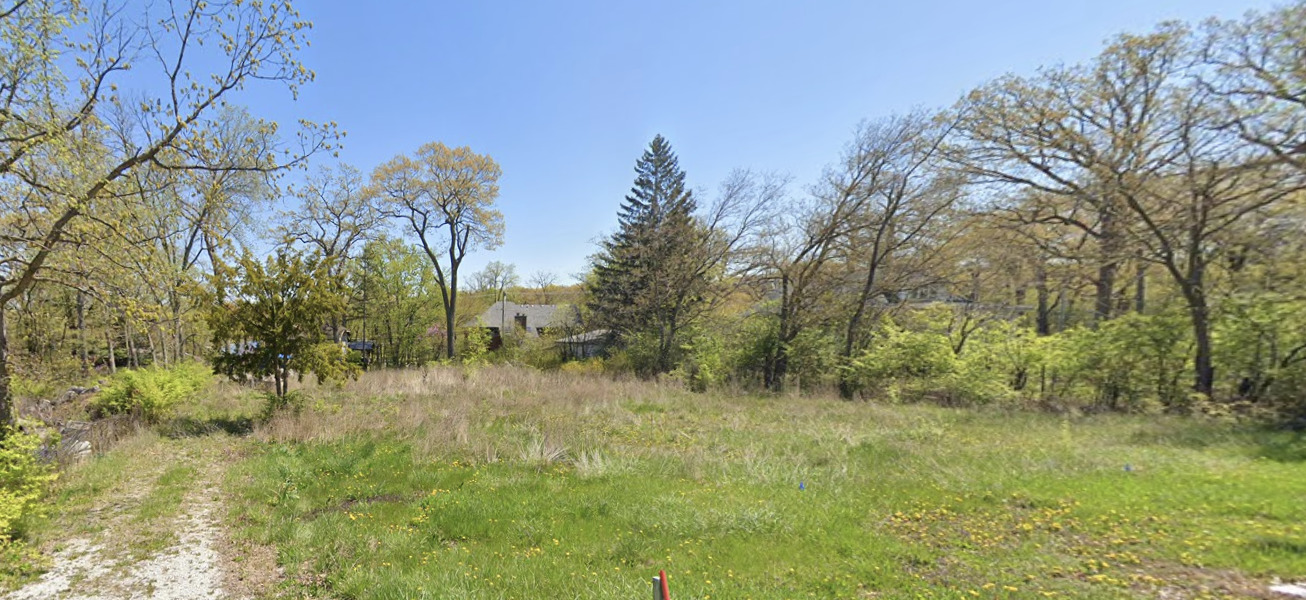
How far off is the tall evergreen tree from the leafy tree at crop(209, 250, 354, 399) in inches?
578

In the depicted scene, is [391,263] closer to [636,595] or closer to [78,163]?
[78,163]

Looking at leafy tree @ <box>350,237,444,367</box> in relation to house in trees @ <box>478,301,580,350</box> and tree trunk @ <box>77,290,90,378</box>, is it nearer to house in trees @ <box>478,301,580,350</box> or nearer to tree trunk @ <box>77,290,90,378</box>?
house in trees @ <box>478,301,580,350</box>

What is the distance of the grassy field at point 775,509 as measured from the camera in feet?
14.3

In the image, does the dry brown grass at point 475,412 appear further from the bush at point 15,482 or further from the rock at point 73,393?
the rock at point 73,393

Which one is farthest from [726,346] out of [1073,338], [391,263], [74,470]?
[391,263]

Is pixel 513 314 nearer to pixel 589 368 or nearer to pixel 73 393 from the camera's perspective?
pixel 589 368

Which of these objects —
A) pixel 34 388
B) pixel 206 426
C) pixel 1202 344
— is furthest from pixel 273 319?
pixel 1202 344

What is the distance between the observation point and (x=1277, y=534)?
15.3 ft

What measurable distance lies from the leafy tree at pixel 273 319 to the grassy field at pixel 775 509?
5.44ft

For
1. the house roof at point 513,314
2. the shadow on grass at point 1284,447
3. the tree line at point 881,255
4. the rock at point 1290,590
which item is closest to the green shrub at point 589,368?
the tree line at point 881,255

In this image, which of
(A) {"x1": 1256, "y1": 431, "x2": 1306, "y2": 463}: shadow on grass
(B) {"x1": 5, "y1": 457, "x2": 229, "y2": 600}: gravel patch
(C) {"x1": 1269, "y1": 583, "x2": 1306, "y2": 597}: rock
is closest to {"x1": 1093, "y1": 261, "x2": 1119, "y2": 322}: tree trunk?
(A) {"x1": 1256, "y1": 431, "x2": 1306, "y2": 463}: shadow on grass

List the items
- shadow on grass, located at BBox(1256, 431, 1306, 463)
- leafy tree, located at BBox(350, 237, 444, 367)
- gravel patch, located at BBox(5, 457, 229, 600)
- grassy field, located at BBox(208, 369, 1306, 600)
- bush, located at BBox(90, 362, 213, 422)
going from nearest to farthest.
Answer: grassy field, located at BBox(208, 369, 1306, 600) < gravel patch, located at BBox(5, 457, 229, 600) < shadow on grass, located at BBox(1256, 431, 1306, 463) < bush, located at BBox(90, 362, 213, 422) < leafy tree, located at BBox(350, 237, 444, 367)

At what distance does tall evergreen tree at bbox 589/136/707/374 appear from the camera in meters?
25.3

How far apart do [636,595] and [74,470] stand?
985 cm
